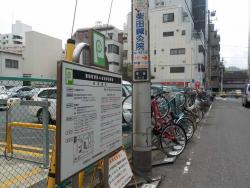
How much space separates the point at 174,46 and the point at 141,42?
41.0 meters

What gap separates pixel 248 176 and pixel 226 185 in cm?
69

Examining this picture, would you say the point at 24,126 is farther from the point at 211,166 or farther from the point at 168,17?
the point at 168,17

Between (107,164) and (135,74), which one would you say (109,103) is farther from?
(135,74)

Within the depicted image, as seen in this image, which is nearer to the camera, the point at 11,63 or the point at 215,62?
the point at 11,63

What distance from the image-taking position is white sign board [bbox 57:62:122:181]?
2.19 meters

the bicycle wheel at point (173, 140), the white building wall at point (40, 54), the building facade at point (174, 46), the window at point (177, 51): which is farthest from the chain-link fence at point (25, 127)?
the white building wall at point (40, 54)

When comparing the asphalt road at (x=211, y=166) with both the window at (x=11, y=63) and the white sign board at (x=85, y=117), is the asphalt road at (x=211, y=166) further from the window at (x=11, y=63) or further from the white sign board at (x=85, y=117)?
the window at (x=11, y=63)

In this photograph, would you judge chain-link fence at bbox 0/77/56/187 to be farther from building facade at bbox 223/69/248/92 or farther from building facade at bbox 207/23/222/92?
building facade at bbox 223/69/248/92

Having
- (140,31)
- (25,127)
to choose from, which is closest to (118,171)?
(140,31)

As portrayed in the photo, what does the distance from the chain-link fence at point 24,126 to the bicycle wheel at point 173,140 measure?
250 centimetres

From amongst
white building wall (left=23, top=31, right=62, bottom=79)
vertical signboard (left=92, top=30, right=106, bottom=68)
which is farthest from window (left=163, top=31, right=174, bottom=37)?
vertical signboard (left=92, top=30, right=106, bottom=68)

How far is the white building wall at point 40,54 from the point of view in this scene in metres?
47.3

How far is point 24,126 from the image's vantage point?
5.38m

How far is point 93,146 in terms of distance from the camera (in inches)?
104
